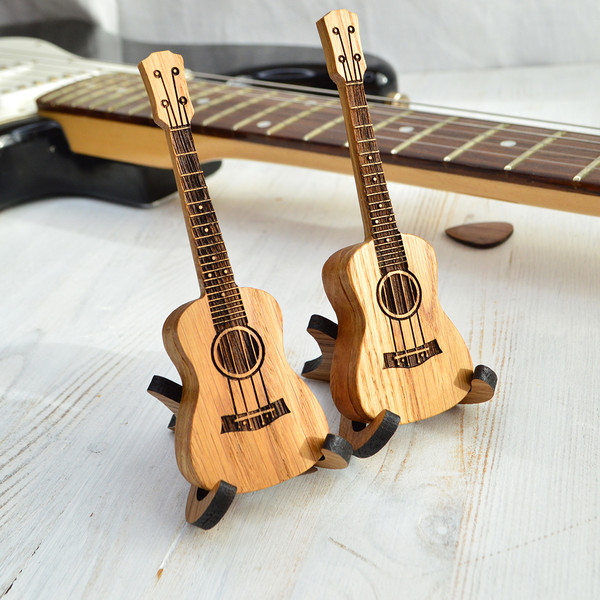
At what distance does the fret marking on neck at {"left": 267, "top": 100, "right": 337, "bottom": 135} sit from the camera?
94 cm

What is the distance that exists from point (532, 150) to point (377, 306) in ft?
1.16

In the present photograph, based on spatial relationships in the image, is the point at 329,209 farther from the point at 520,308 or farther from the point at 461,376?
the point at 461,376

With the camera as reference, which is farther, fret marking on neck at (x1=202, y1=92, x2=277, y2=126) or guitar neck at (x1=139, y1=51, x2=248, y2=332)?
fret marking on neck at (x1=202, y1=92, x2=277, y2=126)

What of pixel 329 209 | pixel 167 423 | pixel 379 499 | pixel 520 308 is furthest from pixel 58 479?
pixel 329 209

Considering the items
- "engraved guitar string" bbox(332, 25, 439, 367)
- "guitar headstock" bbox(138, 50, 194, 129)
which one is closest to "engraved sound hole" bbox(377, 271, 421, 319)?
"engraved guitar string" bbox(332, 25, 439, 367)

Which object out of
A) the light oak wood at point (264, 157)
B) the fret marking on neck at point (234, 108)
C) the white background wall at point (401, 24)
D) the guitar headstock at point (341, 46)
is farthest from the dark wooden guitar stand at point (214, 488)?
the white background wall at point (401, 24)

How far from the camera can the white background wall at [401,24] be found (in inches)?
65.2

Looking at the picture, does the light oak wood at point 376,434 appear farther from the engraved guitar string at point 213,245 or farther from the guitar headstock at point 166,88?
the guitar headstock at point 166,88

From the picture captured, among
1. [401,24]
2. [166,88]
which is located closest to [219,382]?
[166,88]

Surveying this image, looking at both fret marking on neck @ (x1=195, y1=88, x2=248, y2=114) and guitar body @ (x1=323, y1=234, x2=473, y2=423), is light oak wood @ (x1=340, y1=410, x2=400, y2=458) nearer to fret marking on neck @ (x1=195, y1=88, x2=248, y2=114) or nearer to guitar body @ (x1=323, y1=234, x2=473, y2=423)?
guitar body @ (x1=323, y1=234, x2=473, y2=423)

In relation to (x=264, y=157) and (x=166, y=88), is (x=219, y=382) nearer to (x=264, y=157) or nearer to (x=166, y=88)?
(x=166, y=88)

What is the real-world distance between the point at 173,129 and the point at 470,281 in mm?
455

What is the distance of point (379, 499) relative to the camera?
0.57 meters

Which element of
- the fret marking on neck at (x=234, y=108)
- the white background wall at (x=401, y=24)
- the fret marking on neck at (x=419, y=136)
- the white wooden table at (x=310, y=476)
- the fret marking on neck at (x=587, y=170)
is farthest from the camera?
the white background wall at (x=401, y=24)
